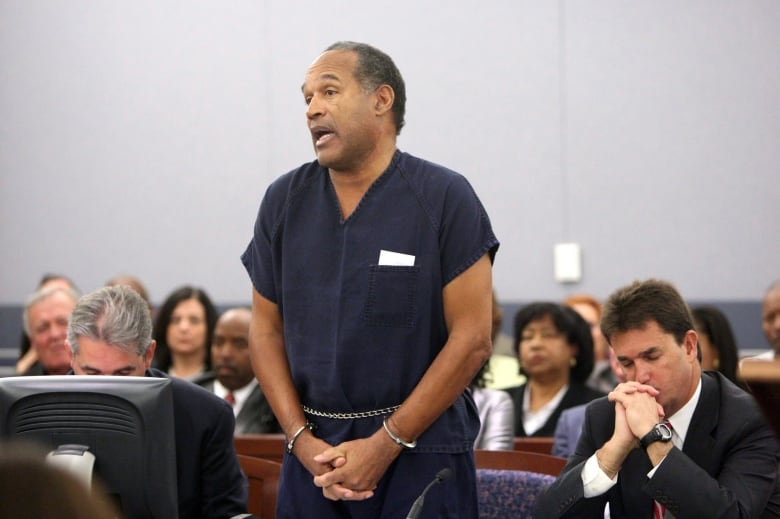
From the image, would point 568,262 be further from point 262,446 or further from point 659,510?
point 659,510

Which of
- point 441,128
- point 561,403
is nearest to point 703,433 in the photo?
point 561,403

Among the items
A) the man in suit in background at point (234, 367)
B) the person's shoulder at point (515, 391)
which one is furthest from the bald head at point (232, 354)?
the person's shoulder at point (515, 391)

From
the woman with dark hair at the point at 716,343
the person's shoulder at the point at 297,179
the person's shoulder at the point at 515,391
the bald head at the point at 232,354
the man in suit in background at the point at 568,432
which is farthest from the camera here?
the bald head at the point at 232,354

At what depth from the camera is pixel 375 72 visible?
94.3 inches

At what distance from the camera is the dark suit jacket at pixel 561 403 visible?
14.8 feet

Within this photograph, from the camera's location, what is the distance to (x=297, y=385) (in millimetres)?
2428

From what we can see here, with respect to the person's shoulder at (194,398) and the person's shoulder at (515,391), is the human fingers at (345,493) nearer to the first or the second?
the person's shoulder at (194,398)

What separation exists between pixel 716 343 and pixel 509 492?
1927 millimetres

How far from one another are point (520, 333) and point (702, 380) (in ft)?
7.24

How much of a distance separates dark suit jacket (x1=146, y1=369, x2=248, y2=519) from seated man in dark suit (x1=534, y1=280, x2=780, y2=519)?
0.69 meters

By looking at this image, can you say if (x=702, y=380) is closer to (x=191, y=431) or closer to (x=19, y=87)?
(x=191, y=431)

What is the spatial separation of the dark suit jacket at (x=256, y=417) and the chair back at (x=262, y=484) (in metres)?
1.37

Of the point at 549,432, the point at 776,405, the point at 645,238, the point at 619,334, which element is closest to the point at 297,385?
the point at 619,334

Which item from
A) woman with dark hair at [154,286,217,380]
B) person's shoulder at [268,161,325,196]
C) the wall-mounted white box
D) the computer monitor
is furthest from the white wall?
the computer monitor
